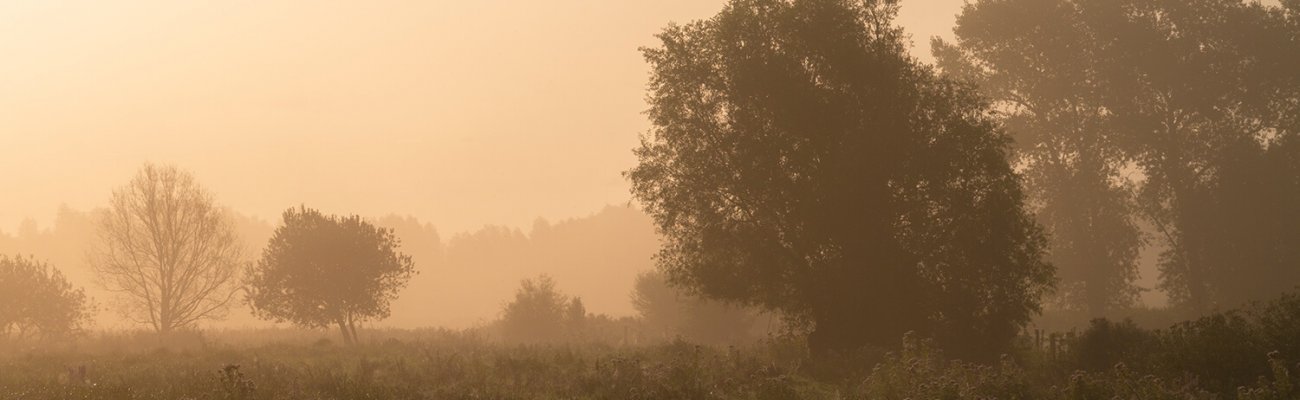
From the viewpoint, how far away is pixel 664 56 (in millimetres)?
24594

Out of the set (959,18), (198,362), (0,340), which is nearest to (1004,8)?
(959,18)

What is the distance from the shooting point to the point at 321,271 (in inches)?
1508

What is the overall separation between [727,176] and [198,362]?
18303mm

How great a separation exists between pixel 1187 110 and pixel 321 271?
→ 43165 mm

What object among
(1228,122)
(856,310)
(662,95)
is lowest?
(856,310)

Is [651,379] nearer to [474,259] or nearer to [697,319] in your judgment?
[697,319]

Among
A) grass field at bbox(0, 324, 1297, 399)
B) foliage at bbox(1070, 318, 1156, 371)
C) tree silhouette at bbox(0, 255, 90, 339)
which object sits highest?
tree silhouette at bbox(0, 255, 90, 339)

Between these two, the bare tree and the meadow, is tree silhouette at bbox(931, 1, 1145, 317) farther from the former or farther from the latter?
the bare tree

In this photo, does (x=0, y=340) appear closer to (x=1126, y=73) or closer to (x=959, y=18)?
(x=959, y=18)

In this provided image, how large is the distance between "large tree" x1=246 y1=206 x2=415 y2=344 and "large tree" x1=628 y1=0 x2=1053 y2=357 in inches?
796

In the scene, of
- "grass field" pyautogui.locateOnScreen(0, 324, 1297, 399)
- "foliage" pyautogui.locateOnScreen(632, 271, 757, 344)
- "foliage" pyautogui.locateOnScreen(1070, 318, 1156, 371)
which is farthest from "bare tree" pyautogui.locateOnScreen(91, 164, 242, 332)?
"foliage" pyautogui.locateOnScreen(1070, 318, 1156, 371)

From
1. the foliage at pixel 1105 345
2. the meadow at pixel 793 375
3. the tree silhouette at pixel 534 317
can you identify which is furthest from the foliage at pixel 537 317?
the foliage at pixel 1105 345

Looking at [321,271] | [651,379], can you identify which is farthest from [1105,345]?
[321,271]

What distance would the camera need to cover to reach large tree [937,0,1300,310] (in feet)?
130
